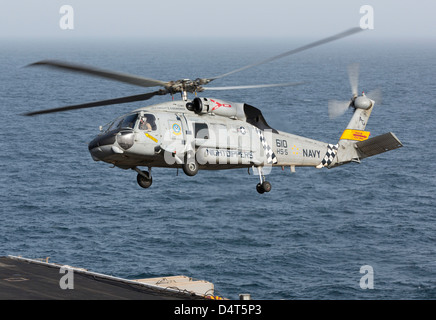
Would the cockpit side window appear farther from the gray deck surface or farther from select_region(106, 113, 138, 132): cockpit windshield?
the gray deck surface

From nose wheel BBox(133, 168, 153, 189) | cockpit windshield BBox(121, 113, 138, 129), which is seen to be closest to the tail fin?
nose wheel BBox(133, 168, 153, 189)

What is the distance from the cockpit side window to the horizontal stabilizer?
48.6 feet

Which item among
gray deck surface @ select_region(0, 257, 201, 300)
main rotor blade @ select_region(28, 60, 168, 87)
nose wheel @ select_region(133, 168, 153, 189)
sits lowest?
gray deck surface @ select_region(0, 257, 201, 300)

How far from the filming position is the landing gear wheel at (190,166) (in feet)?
127

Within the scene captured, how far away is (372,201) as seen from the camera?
11231 cm

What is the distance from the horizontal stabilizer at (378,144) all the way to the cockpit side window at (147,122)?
14823 mm

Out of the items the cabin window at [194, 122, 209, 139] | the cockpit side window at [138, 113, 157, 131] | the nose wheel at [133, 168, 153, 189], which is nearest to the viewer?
the cockpit side window at [138, 113, 157, 131]

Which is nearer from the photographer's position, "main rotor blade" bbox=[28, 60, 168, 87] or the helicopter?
"main rotor blade" bbox=[28, 60, 168, 87]

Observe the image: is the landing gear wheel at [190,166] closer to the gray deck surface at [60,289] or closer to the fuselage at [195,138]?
the fuselage at [195,138]

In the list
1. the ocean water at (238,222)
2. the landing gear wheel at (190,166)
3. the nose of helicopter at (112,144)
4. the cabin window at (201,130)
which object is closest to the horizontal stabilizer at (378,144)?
the cabin window at (201,130)

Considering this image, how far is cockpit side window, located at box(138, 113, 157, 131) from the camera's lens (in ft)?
126

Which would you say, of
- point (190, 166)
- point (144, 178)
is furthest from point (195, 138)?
point (144, 178)

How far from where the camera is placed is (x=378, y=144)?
→ 46719 millimetres
